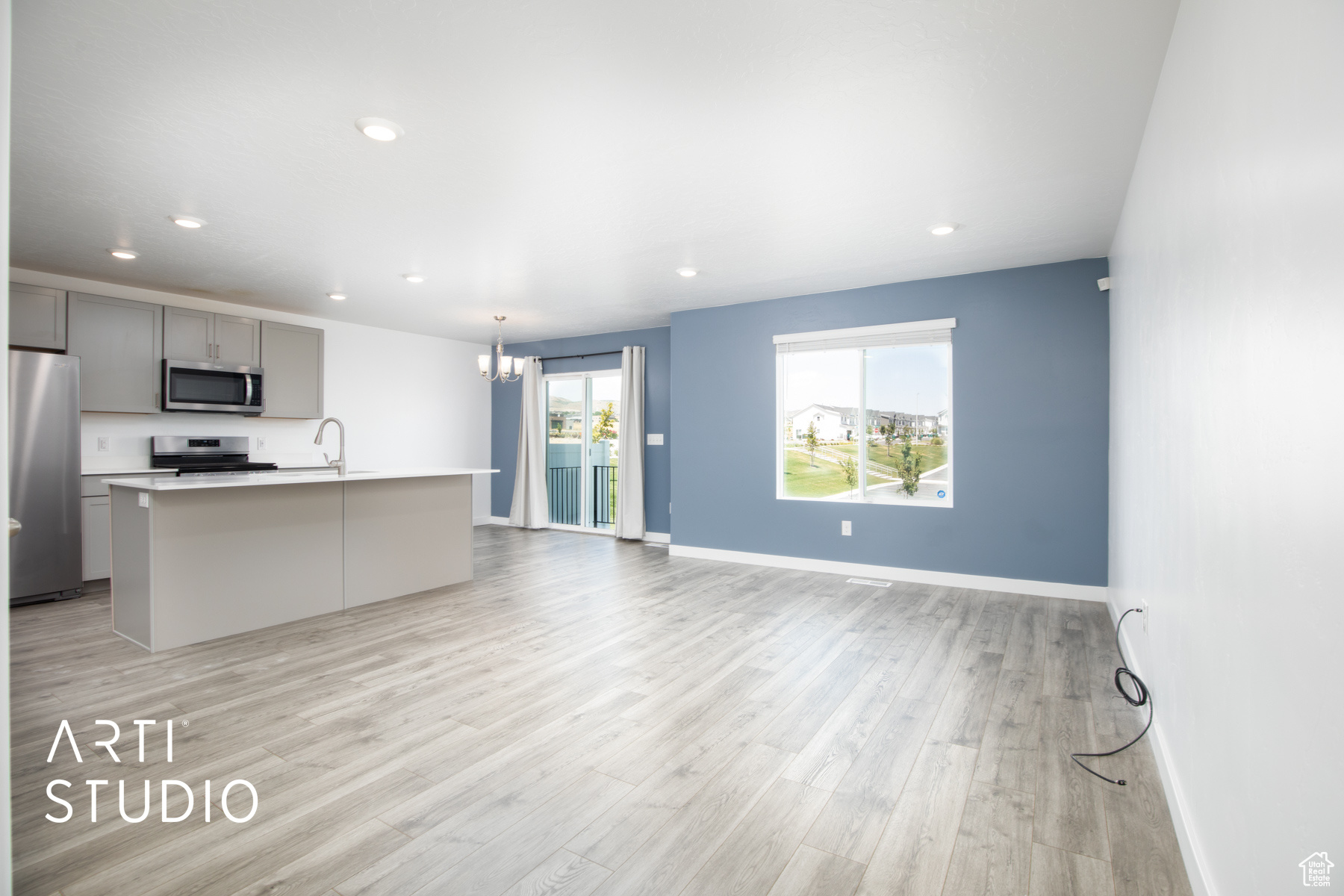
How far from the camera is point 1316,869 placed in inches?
36.1

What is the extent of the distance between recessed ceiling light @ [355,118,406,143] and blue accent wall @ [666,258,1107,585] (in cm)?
363

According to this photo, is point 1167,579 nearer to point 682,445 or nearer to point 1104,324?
point 1104,324

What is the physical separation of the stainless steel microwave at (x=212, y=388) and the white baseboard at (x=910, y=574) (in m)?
4.21

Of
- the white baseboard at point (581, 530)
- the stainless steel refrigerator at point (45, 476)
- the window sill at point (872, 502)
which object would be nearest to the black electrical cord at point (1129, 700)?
the window sill at point (872, 502)

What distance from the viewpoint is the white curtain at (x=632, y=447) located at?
23.2 ft

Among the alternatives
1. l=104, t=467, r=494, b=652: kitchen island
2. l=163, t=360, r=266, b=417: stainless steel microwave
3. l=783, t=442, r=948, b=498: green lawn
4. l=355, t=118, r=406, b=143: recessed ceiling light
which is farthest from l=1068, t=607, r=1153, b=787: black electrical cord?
l=163, t=360, r=266, b=417: stainless steel microwave

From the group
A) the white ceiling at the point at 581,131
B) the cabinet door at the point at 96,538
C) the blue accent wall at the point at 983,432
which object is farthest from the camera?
the cabinet door at the point at 96,538

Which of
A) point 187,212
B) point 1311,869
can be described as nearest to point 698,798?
point 1311,869

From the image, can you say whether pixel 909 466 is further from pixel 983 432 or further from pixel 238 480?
pixel 238 480

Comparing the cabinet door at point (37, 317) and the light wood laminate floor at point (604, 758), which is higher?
the cabinet door at point (37, 317)

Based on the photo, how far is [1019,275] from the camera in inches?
179

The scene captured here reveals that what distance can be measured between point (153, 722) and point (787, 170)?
3.63 metres

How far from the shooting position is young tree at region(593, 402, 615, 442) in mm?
7699

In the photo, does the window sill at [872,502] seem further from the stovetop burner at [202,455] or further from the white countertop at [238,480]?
the stovetop burner at [202,455]
